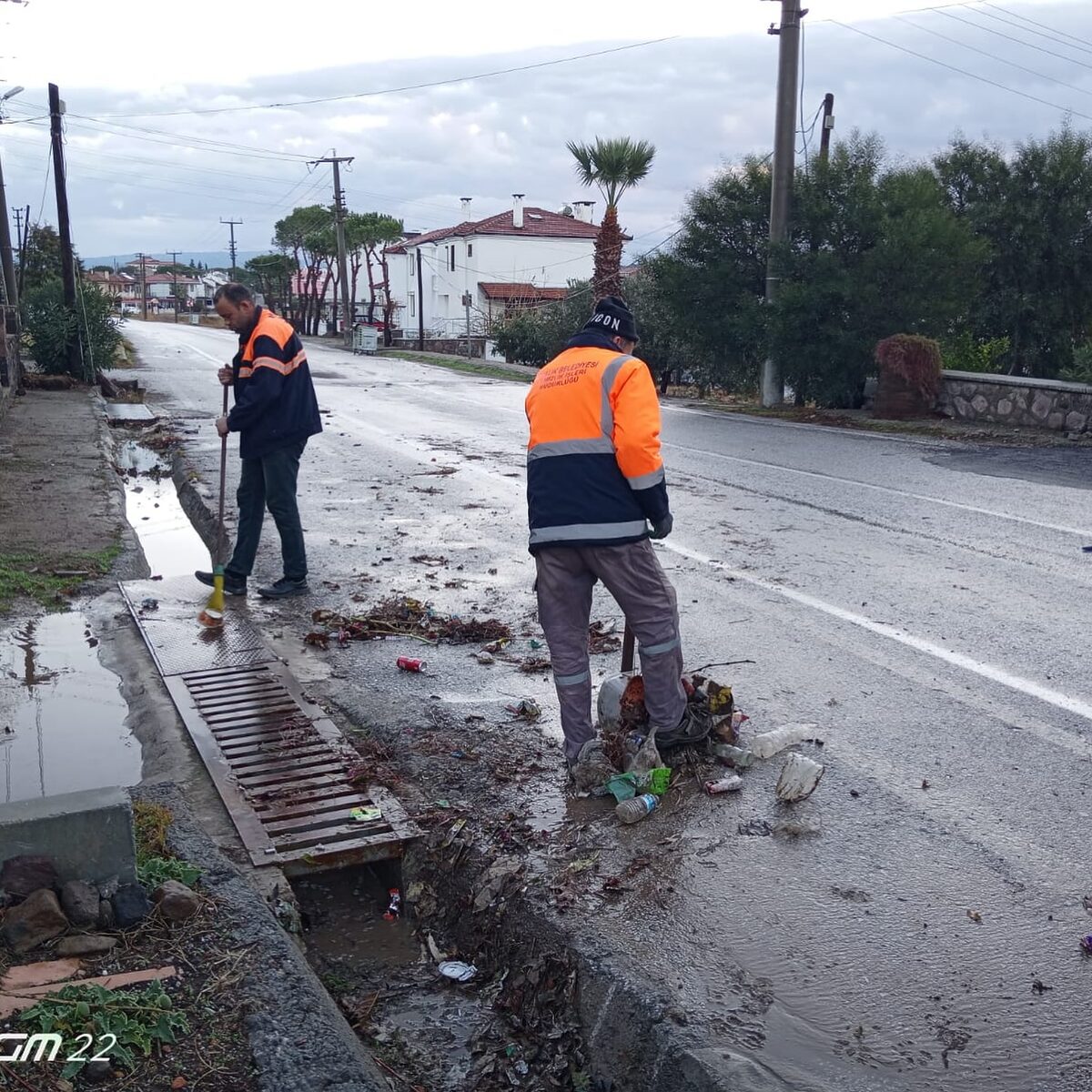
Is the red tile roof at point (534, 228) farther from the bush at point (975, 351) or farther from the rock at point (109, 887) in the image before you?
the rock at point (109, 887)

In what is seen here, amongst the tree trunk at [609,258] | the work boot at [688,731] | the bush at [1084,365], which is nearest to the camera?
the work boot at [688,731]

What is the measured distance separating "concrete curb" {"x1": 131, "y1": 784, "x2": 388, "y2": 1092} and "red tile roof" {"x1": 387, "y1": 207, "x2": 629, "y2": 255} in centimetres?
6915

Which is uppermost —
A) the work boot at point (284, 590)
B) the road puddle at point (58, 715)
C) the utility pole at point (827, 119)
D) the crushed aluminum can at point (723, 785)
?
the utility pole at point (827, 119)

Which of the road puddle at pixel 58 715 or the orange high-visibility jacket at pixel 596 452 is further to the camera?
the road puddle at pixel 58 715

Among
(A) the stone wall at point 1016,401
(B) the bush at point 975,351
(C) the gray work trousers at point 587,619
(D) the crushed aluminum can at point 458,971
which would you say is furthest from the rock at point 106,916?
(B) the bush at point 975,351

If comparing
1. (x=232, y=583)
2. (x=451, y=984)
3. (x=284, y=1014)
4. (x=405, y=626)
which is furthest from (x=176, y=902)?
(x=232, y=583)

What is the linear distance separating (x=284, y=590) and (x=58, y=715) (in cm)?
209

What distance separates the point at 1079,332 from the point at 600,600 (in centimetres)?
1686

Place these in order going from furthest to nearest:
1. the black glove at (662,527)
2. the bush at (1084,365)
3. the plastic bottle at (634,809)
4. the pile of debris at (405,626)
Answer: the bush at (1084,365) → the pile of debris at (405,626) → the black glove at (662,527) → the plastic bottle at (634,809)

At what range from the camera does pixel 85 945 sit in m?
3.27

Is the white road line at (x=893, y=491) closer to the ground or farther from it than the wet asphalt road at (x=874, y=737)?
farther from it

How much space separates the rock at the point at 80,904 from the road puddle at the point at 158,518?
214 inches

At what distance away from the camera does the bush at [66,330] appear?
24938 millimetres

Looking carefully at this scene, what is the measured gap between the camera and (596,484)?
440 cm
